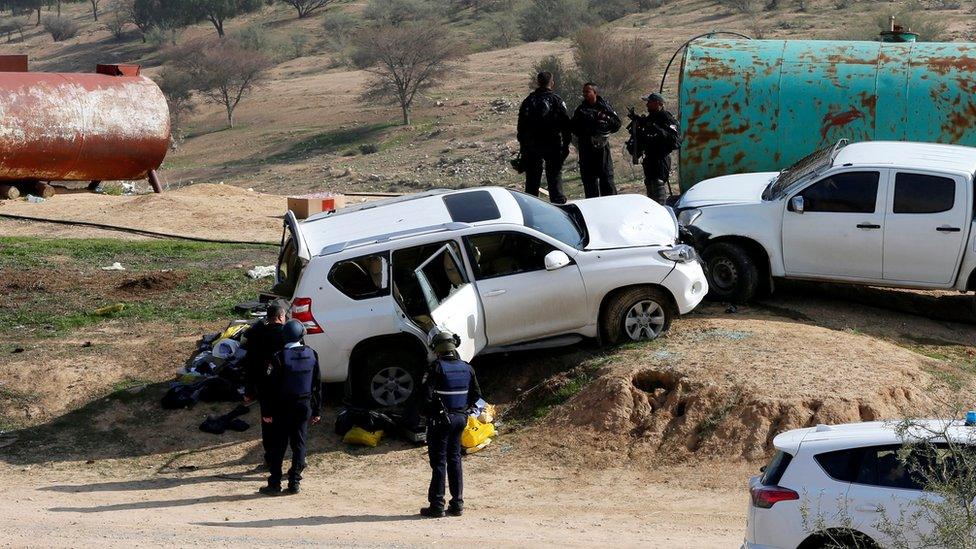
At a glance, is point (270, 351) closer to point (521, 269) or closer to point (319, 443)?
point (319, 443)

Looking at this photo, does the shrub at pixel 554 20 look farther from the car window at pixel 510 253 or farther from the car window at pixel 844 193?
the car window at pixel 510 253

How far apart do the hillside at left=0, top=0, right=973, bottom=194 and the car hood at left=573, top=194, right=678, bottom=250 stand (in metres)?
18.8

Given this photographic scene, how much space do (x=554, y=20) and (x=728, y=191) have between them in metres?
44.6

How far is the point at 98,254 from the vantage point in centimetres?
1786

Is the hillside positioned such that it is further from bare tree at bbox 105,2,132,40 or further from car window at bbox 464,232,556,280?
car window at bbox 464,232,556,280

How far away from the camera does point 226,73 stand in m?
53.0

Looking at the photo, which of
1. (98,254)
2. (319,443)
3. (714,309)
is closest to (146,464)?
(319,443)

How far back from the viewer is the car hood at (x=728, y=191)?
14211 millimetres

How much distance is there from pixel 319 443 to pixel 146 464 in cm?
149

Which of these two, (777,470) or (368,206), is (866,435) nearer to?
(777,470)

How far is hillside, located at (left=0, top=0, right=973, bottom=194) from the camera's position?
3906 cm

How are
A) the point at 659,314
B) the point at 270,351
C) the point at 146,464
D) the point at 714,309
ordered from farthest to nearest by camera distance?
the point at 714,309 → the point at 659,314 → the point at 146,464 → the point at 270,351

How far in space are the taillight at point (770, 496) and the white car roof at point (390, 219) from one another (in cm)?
495

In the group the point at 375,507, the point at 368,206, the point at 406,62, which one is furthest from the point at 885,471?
the point at 406,62
